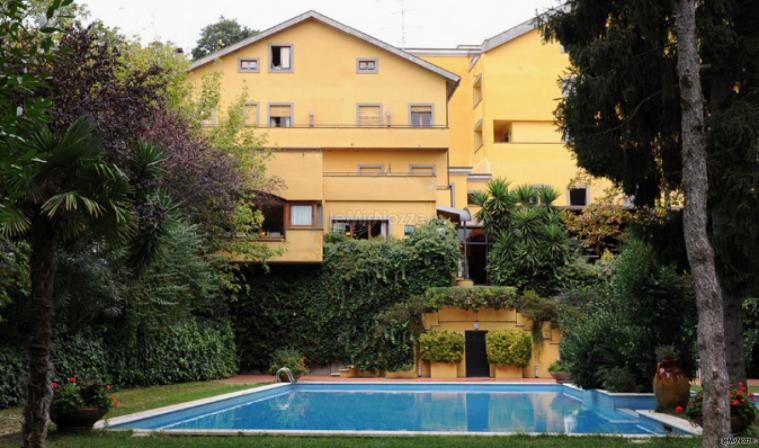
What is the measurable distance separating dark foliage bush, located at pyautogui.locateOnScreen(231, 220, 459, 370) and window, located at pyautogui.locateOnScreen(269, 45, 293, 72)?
31.2ft

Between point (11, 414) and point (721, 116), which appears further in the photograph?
point (11, 414)

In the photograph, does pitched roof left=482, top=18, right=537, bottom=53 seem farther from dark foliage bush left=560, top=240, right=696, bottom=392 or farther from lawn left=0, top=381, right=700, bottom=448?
lawn left=0, top=381, right=700, bottom=448

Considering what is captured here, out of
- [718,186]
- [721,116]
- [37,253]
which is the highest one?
[721,116]

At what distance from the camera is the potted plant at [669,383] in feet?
42.7

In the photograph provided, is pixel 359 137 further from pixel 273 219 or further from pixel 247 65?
pixel 273 219

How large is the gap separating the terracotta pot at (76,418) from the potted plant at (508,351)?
50.8 ft

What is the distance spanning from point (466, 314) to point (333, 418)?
11.3m

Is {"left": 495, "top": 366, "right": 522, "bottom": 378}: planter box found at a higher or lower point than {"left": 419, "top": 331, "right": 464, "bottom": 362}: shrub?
lower

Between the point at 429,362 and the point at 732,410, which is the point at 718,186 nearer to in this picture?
the point at 732,410

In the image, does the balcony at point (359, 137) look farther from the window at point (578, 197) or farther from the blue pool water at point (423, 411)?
the blue pool water at point (423, 411)

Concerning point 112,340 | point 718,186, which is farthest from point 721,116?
point 112,340

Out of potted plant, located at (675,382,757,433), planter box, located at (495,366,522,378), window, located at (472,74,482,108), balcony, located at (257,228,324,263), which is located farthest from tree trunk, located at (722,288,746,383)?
window, located at (472,74,482,108)

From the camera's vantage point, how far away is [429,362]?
25.4 metres

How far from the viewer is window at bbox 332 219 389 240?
29.6 m
